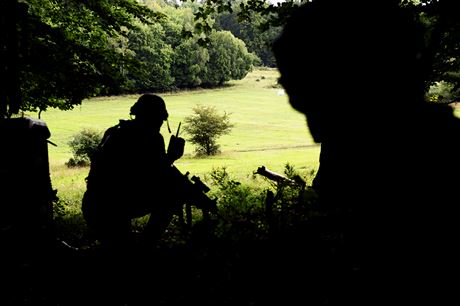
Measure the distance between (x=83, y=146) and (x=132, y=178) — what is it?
3064cm

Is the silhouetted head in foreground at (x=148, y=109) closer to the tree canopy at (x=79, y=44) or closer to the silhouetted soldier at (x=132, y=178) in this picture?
the silhouetted soldier at (x=132, y=178)

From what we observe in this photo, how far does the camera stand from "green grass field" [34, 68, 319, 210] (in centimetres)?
3335

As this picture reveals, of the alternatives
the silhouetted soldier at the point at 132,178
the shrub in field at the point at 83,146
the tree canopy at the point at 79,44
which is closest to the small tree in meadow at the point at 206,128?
the shrub in field at the point at 83,146

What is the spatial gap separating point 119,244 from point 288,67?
14.3 ft

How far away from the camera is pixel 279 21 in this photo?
9.87m

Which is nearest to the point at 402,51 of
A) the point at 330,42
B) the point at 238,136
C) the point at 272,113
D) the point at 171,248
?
the point at 330,42

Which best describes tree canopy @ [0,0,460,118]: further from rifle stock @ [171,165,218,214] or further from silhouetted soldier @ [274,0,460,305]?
silhouetted soldier @ [274,0,460,305]

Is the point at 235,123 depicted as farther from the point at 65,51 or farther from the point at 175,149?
the point at 175,149

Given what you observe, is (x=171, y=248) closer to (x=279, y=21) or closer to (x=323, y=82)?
(x=323, y=82)

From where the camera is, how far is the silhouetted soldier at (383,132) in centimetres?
100

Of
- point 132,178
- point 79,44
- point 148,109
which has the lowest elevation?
point 132,178

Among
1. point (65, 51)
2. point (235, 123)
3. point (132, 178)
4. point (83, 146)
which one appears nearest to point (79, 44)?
point (65, 51)

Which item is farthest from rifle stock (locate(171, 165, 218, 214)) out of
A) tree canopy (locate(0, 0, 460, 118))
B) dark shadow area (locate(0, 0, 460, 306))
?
tree canopy (locate(0, 0, 460, 118))

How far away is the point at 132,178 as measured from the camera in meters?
4.98
